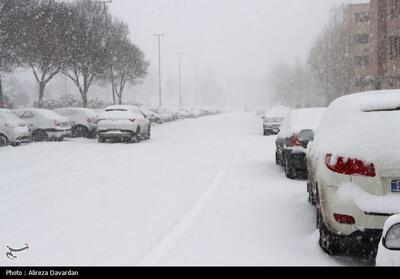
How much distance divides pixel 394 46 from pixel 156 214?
125ft

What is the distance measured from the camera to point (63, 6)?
110ft

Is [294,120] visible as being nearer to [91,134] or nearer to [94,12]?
[91,134]

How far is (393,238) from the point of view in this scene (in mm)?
3354

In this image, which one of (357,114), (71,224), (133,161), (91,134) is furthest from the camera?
(91,134)

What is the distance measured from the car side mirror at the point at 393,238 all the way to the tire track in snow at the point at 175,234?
8.31 ft

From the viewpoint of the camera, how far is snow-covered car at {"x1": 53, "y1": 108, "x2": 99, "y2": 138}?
24.9 meters

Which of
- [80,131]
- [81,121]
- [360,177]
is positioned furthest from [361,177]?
[80,131]

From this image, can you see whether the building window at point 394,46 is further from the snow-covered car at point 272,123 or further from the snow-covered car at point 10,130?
the snow-covered car at point 10,130

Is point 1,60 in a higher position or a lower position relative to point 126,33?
lower

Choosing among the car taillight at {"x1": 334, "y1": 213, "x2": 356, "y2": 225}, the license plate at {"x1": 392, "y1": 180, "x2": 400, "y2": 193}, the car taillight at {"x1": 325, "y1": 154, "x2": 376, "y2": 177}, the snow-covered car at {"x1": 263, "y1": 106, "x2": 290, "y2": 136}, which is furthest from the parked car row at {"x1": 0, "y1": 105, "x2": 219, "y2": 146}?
the license plate at {"x1": 392, "y1": 180, "x2": 400, "y2": 193}

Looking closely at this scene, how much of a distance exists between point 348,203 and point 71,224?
3.77 meters

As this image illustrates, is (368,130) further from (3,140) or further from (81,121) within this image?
(81,121)

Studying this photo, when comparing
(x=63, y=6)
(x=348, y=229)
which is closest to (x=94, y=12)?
(x=63, y=6)

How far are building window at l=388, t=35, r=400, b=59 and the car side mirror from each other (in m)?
39.9
